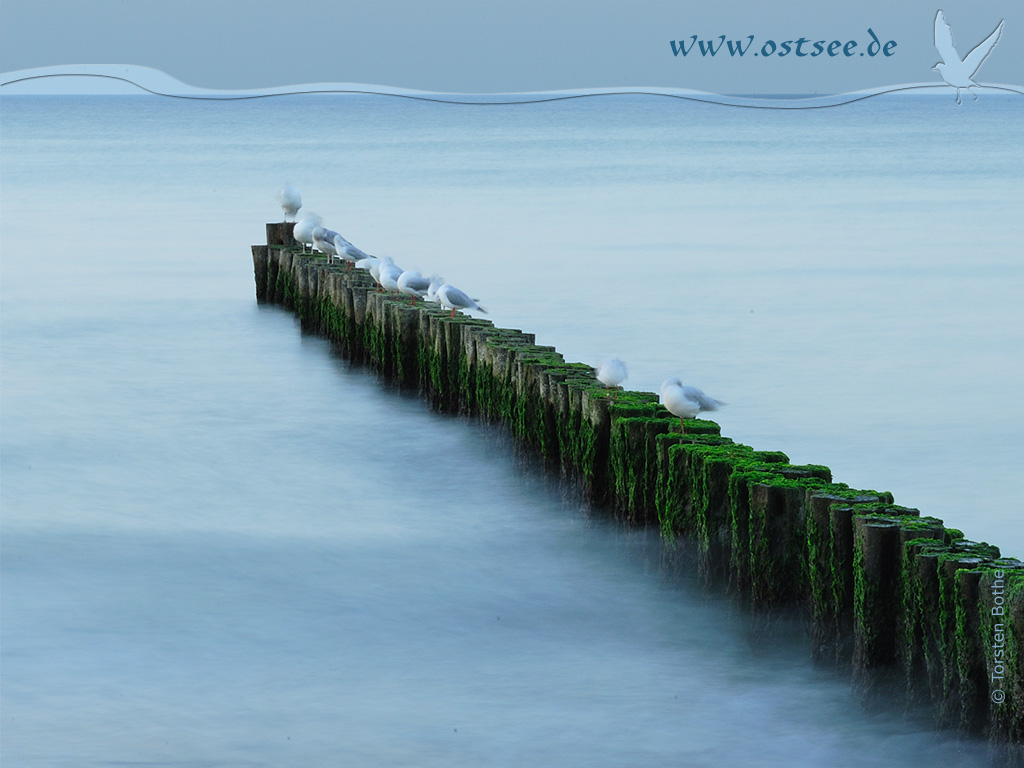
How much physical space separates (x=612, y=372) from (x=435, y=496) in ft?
5.52

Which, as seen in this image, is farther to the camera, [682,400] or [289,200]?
[289,200]

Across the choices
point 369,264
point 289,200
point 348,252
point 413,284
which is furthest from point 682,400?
point 289,200

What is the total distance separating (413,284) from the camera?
1118cm

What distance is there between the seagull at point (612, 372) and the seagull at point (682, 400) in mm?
497

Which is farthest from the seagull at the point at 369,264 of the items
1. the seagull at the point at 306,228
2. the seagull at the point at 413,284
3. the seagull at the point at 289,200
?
the seagull at the point at 289,200

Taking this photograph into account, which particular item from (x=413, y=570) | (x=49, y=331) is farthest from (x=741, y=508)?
(x=49, y=331)

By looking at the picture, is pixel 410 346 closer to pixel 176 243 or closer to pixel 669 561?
pixel 669 561

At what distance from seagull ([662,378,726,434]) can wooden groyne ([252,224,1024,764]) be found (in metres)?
0.08

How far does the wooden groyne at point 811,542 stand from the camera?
4.89m

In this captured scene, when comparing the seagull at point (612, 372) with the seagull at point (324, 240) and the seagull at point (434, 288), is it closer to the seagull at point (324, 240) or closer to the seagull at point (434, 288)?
the seagull at point (434, 288)

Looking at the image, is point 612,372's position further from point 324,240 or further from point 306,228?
point 306,228

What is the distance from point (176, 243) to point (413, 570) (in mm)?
17586

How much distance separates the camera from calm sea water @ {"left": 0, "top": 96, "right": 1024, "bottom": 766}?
5.57 meters

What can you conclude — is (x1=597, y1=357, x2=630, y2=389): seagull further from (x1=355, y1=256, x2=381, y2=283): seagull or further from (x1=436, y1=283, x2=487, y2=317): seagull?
(x1=355, y1=256, x2=381, y2=283): seagull
